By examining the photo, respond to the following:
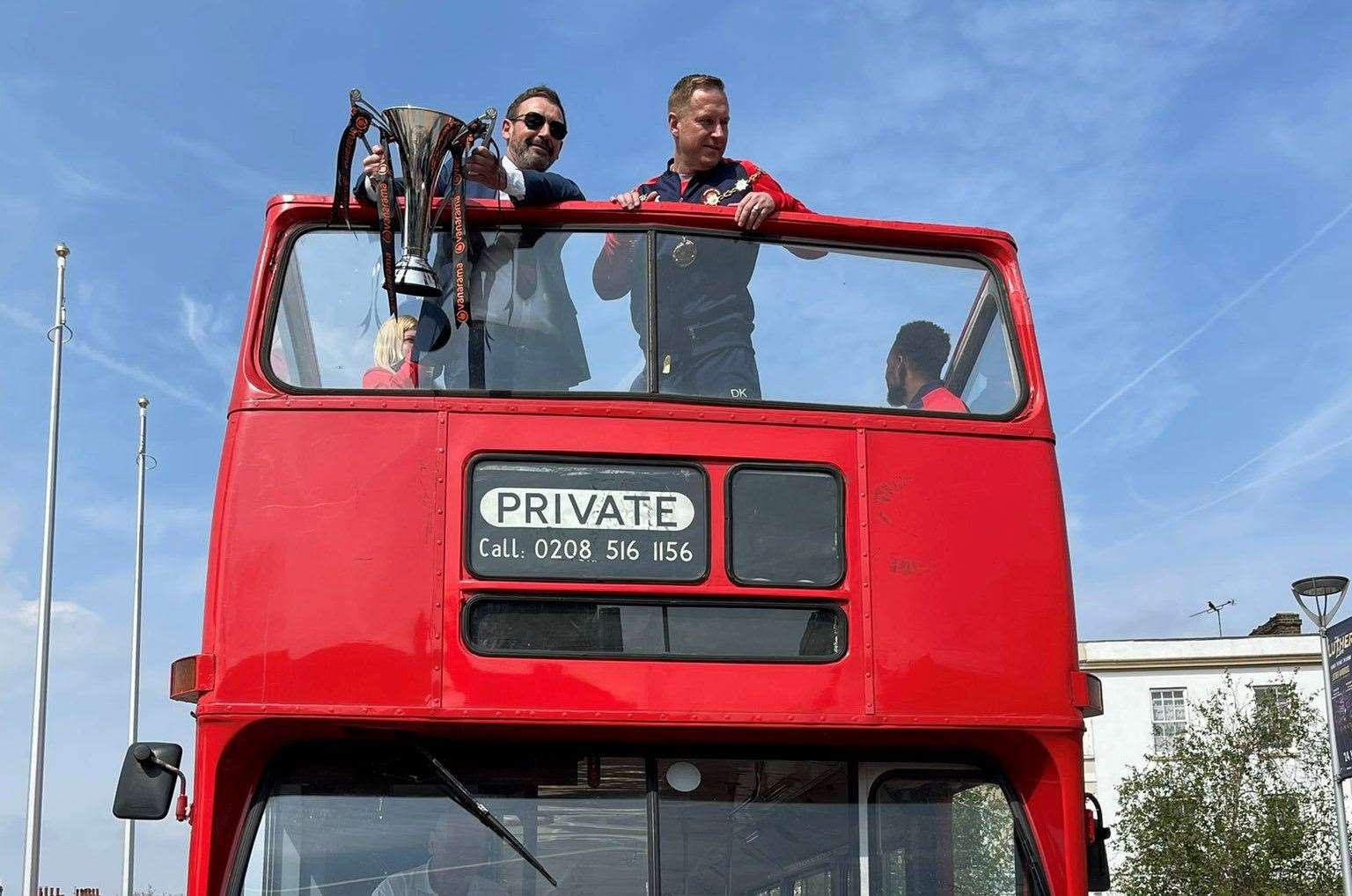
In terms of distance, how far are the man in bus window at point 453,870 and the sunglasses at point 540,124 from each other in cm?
269

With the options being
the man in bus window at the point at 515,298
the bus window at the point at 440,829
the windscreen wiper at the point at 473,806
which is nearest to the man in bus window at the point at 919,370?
the man in bus window at the point at 515,298

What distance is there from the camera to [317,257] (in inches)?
206

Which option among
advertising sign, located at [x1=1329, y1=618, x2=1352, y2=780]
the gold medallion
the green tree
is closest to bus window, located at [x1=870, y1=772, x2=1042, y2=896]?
the gold medallion

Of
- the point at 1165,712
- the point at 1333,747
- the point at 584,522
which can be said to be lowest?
the point at 1333,747

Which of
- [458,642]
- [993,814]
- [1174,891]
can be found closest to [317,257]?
[458,642]

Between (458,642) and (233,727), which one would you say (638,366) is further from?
(233,727)

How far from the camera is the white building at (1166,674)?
43.7m

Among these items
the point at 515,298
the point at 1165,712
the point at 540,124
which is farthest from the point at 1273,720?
the point at 515,298

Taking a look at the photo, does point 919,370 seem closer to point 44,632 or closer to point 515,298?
point 515,298

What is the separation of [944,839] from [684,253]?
2.09m

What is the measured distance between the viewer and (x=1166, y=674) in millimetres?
44500

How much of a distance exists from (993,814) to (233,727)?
7.68 feet

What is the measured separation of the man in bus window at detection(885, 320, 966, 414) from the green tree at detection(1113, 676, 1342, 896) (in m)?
28.8

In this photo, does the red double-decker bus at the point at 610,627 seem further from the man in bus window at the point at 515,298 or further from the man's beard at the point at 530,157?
the man's beard at the point at 530,157
